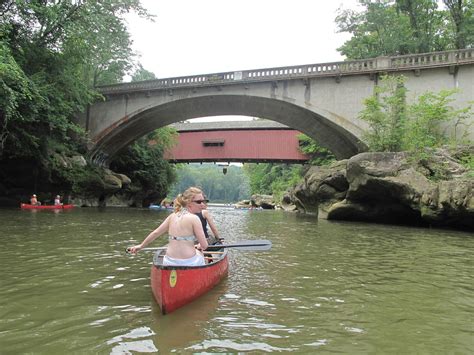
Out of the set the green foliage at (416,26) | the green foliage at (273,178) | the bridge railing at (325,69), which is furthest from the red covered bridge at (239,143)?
the bridge railing at (325,69)

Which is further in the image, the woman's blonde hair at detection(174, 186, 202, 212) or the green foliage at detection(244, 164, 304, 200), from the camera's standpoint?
the green foliage at detection(244, 164, 304, 200)

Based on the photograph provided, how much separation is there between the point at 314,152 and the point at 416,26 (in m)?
13.1

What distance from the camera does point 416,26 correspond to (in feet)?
92.2

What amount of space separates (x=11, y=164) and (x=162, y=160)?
16784 mm

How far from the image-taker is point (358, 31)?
103ft

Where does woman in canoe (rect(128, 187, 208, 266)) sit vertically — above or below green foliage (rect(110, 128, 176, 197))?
below

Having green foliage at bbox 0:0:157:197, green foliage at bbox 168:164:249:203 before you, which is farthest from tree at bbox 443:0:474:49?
green foliage at bbox 168:164:249:203

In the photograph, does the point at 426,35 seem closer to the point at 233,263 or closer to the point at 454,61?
the point at 454,61

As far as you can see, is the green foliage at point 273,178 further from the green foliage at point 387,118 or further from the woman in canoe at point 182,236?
the woman in canoe at point 182,236

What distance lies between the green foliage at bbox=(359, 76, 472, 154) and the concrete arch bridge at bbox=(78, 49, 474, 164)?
3.40ft

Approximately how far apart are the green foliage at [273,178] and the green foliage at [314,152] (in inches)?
333

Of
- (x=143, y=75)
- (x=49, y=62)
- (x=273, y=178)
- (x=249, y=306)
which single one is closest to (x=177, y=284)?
(x=249, y=306)

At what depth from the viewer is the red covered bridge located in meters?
37.3

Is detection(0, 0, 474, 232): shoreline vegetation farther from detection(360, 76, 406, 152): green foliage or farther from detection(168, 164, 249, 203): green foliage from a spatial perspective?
detection(168, 164, 249, 203): green foliage
